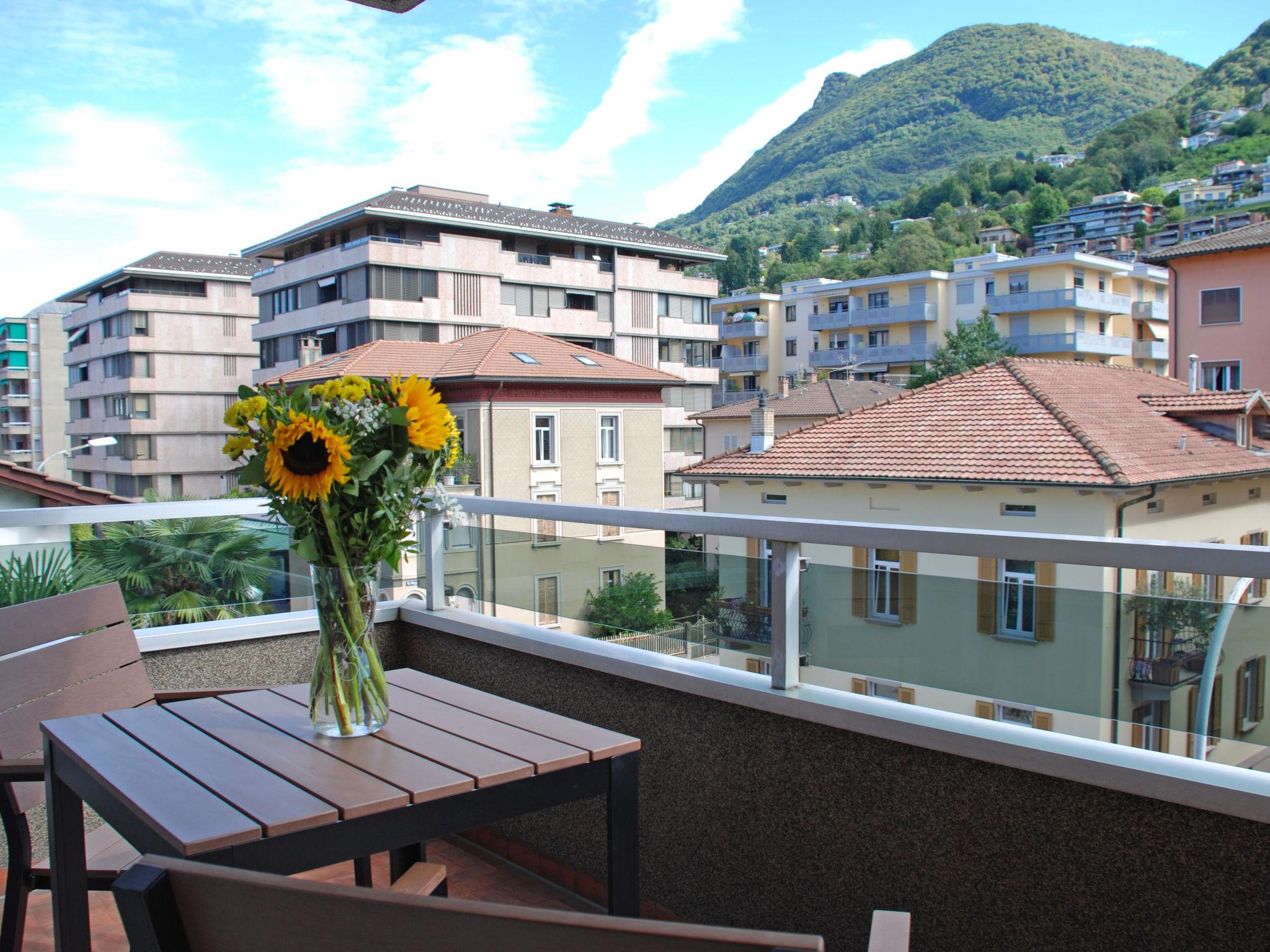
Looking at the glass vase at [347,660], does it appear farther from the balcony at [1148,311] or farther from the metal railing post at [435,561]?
the balcony at [1148,311]

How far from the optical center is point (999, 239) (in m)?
87.4

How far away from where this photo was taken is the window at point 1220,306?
3544 cm

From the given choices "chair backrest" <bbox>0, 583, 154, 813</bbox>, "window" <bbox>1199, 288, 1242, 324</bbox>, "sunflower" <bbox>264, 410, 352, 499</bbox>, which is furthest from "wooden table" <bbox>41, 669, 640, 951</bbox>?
"window" <bbox>1199, 288, 1242, 324</bbox>

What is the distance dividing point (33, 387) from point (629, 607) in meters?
84.7

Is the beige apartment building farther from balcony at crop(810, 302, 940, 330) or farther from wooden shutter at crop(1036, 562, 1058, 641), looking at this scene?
wooden shutter at crop(1036, 562, 1058, 641)

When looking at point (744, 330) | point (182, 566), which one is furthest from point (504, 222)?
point (182, 566)

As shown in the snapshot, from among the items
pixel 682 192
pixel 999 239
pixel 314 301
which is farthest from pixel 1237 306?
pixel 682 192

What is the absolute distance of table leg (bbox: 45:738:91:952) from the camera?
71.4 inches

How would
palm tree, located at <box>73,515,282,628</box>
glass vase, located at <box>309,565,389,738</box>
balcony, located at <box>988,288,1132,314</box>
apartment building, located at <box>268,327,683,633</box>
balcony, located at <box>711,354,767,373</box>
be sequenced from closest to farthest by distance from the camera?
glass vase, located at <box>309,565,389,738</box>, palm tree, located at <box>73,515,282,628</box>, apartment building, located at <box>268,327,683,633</box>, balcony, located at <box>988,288,1132,314</box>, balcony, located at <box>711,354,767,373</box>

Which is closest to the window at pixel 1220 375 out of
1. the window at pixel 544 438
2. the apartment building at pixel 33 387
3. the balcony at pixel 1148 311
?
the window at pixel 544 438

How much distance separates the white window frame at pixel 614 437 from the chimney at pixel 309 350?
13509mm

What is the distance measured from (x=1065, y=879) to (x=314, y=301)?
47.1 m

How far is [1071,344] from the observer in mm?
57094

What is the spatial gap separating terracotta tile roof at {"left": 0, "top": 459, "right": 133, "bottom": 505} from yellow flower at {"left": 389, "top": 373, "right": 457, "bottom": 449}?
29.8ft
